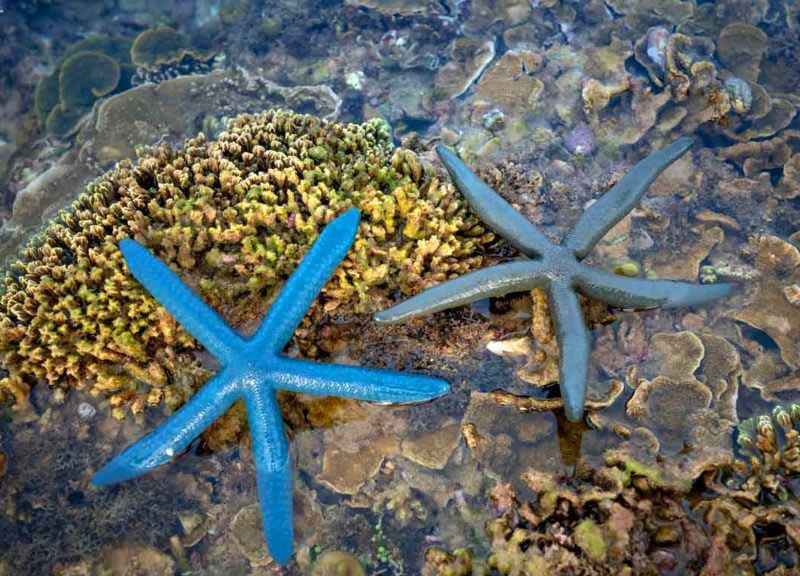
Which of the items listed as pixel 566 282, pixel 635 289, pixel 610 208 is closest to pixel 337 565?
pixel 566 282

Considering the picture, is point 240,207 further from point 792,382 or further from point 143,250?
point 792,382

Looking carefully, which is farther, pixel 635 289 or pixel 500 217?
pixel 500 217

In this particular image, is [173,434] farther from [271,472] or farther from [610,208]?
[610,208]

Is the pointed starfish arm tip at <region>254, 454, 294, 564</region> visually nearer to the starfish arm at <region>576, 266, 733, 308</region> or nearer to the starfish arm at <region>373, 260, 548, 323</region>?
the starfish arm at <region>373, 260, 548, 323</region>

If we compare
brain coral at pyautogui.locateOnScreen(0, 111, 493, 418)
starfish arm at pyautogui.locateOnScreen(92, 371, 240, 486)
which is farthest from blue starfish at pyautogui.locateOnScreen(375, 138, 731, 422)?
starfish arm at pyautogui.locateOnScreen(92, 371, 240, 486)

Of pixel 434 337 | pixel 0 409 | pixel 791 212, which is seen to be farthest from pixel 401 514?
pixel 791 212

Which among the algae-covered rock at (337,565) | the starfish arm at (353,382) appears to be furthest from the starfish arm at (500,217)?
the algae-covered rock at (337,565)

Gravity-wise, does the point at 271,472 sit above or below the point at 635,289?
below
